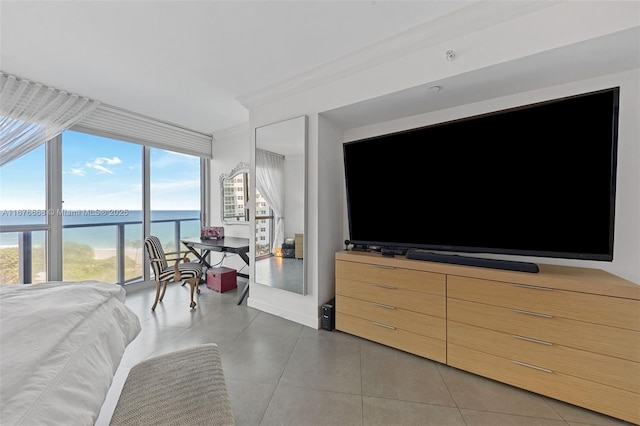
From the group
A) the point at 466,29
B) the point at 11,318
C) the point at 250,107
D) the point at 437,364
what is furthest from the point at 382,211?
the point at 11,318

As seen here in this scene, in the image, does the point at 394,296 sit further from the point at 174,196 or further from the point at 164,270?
the point at 174,196

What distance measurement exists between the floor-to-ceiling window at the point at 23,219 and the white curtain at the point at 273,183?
8.40 feet

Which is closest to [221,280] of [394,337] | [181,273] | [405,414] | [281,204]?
[181,273]

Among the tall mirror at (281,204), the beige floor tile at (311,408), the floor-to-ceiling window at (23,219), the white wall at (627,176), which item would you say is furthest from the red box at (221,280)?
the white wall at (627,176)

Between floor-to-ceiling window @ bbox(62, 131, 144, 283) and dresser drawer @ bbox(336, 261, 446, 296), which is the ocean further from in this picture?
dresser drawer @ bbox(336, 261, 446, 296)

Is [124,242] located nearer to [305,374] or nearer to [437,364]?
[305,374]

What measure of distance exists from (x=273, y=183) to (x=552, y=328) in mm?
2607

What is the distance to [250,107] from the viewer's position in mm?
2900

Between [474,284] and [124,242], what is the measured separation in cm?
456

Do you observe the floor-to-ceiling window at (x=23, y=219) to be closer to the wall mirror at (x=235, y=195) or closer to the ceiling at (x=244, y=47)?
the ceiling at (x=244, y=47)

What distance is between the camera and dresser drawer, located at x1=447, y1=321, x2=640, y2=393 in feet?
4.34

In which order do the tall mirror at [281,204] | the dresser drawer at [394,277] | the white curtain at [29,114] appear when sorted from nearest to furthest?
the dresser drawer at [394,277] < the white curtain at [29,114] < the tall mirror at [281,204]

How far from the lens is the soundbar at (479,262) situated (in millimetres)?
1606

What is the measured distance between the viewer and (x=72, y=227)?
3035mm
